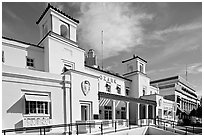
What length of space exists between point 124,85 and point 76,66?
10.4 metres

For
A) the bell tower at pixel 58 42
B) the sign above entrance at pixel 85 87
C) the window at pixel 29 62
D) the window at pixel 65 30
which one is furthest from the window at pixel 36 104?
the window at pixel 65 30

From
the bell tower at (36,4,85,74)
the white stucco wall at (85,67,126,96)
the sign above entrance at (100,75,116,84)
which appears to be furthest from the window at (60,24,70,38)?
the sign above entrance at (100,75,116,84)

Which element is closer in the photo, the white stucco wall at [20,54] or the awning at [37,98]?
the awning at [37,98]

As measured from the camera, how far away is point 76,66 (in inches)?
645

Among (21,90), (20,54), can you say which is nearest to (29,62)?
(20,54)

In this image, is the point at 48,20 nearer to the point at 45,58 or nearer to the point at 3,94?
the point at 45,58

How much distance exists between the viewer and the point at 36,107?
35.5ft

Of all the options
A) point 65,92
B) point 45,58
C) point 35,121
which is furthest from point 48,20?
point 35,121

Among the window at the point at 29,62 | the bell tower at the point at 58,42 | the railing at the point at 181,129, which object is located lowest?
the railing at the point at 181,129

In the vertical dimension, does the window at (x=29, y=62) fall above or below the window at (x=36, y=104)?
above

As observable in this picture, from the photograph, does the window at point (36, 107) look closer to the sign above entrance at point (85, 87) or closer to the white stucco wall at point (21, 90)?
the white stucco wall at point (21, 90)

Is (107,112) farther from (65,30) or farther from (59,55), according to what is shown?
(65,30)

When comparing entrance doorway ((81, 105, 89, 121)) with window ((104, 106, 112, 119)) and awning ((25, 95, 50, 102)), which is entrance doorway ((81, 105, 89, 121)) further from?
window ((104, 106, 112, 119))

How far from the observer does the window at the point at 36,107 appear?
34.4 ft
